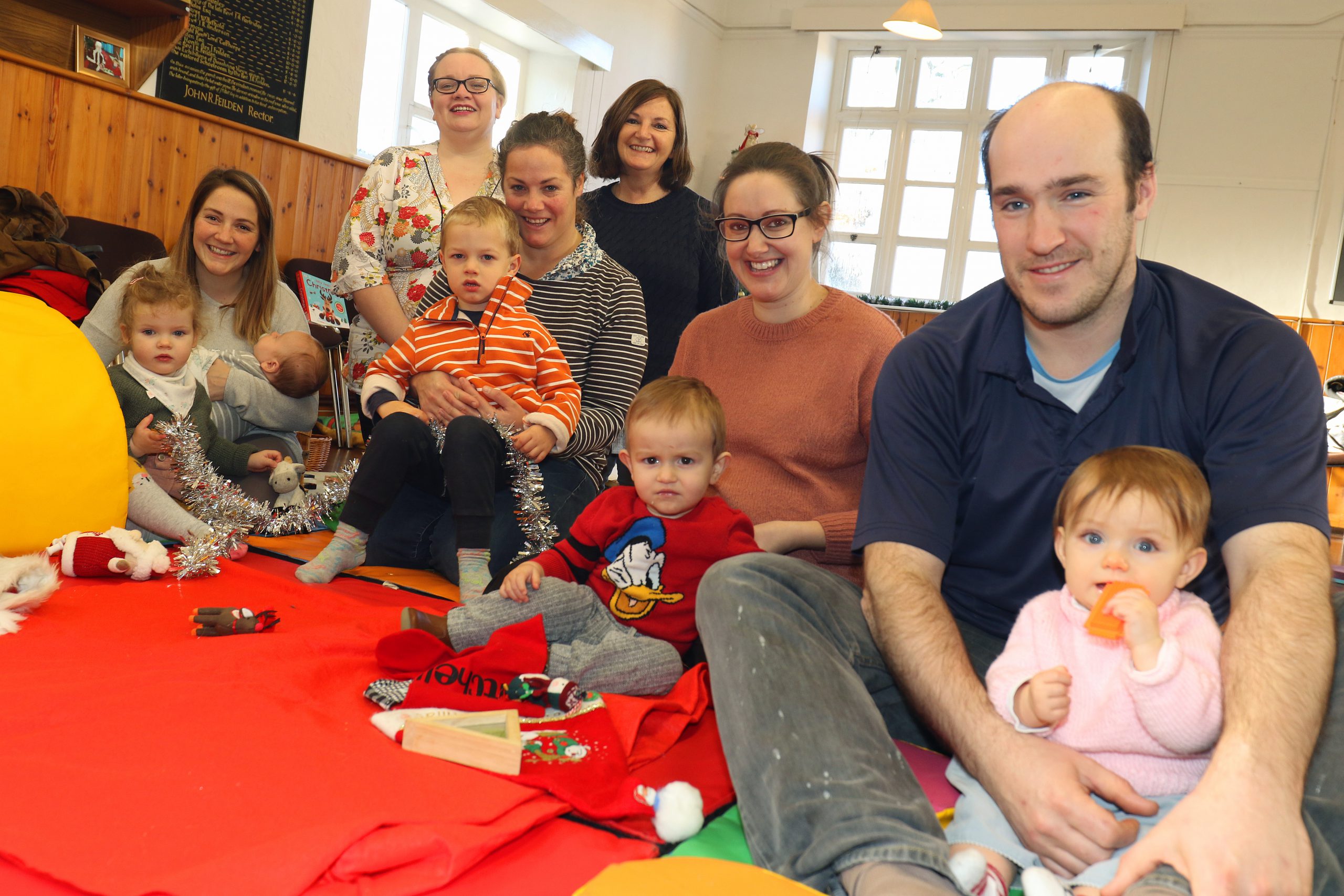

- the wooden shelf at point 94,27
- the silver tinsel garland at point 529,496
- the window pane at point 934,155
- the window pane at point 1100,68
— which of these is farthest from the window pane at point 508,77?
the silver tinsel garland at point 529,496

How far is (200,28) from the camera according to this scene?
14.9 ft

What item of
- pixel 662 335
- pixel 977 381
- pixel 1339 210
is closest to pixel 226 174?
pixel 662 335

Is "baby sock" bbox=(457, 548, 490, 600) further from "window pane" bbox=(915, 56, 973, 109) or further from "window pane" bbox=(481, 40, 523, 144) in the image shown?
"window pane" bbox=(915, 56, 973, 109)

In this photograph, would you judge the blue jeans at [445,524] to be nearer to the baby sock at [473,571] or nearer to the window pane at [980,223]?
the baby sock at [473,571]

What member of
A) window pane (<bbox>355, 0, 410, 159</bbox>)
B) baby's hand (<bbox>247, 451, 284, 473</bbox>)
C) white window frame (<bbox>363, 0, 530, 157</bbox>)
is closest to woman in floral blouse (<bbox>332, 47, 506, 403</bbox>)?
baby's hand (<bbox>247, 451, 284, 473</bbox>)

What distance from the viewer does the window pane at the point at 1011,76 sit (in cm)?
833

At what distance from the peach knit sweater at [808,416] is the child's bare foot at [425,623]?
60 centimetres

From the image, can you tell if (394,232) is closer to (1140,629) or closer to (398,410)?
(398,410)

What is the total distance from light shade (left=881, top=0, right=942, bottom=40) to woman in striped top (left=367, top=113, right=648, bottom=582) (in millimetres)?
4582

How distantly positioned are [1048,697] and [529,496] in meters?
1.47

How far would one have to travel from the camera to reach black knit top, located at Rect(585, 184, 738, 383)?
3.03 m

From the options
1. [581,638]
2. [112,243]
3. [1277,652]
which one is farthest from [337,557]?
[112,243]

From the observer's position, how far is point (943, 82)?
8.59 m

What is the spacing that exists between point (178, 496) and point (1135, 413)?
7.68 ft
